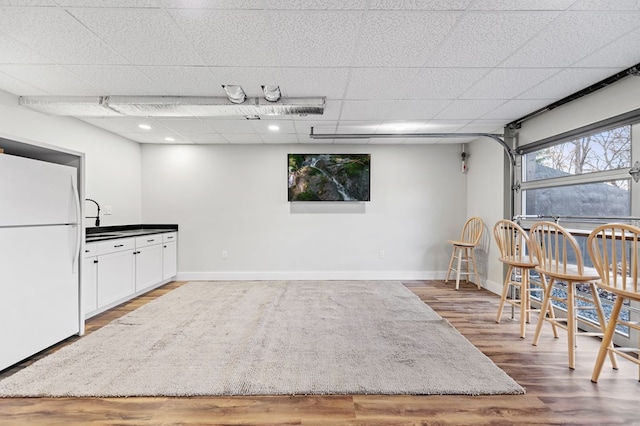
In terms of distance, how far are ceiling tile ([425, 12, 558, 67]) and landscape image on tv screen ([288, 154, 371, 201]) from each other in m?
2.67

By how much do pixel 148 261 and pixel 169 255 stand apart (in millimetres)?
551

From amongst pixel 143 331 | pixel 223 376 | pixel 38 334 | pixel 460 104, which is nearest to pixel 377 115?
pixel 460 104

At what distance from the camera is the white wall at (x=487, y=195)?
418 centimetres

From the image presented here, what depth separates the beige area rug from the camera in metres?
1.92

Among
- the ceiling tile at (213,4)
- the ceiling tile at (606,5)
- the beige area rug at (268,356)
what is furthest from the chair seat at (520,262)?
the ceiling tile at (213,4)

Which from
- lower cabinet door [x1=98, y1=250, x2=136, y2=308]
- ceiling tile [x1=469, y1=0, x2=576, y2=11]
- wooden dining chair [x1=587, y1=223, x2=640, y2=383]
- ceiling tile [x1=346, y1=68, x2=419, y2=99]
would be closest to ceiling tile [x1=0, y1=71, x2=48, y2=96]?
lower cabinet door [x1=98, y1=250, x2=136, y2=308]

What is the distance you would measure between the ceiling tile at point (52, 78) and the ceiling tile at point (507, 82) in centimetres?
359

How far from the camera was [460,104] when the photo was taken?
3227mm

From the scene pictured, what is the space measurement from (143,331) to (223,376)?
128 cm

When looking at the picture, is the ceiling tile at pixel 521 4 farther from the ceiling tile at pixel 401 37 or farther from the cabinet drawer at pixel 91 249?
the cabinet drawer at pixel 91 249

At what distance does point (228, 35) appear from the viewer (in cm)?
199

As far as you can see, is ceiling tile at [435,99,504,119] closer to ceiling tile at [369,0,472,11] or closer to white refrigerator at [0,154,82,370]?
ceiling tile at [369,0,472,11]

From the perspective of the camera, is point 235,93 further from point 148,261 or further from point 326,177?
point 148,261

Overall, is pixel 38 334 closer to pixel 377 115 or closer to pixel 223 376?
pixel 223 376
